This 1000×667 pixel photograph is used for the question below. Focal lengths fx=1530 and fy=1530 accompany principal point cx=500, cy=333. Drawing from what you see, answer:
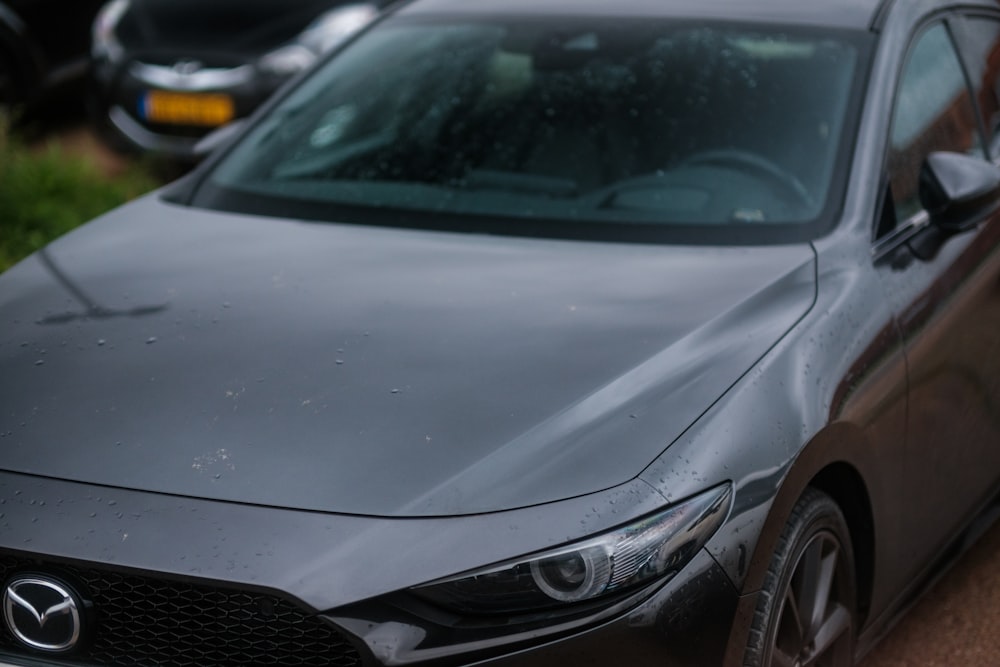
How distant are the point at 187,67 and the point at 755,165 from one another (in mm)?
5153

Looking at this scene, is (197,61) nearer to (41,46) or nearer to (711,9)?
(41,46)

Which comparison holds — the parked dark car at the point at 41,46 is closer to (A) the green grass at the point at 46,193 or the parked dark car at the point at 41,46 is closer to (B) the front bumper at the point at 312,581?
(A) the green grass at the point at 46,193

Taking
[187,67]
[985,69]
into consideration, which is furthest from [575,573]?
[187,67]

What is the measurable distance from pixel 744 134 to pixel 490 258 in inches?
29.1

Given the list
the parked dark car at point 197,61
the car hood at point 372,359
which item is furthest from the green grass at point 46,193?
the car hood at point 372,359

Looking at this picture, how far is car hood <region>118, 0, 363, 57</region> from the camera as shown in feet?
26.5

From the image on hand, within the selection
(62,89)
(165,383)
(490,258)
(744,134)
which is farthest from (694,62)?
(62,89)

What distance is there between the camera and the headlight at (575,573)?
7.31 ft

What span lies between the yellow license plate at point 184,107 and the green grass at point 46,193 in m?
0.89

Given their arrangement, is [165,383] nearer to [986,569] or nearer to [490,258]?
[490,258]

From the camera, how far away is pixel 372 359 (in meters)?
2.71

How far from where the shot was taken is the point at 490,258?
318 cm

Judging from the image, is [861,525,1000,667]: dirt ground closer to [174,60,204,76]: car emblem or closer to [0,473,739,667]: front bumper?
[0,473,739,667]: front bumper

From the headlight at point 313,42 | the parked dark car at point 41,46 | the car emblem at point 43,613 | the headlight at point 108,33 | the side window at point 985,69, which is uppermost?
the car emblem at point 43,613
